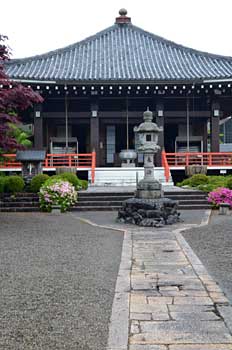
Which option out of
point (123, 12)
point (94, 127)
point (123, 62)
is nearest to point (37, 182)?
point (94, 127)

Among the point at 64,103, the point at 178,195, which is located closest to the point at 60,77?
the point at 64,103

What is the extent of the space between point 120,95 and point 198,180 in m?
6.61

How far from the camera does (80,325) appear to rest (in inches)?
167

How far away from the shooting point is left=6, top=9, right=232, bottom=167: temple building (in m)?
22.4

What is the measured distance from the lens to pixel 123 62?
86.3 ft

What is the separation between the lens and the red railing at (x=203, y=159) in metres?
23.0

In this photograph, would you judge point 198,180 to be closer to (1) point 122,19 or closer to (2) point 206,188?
(2) point 206,188

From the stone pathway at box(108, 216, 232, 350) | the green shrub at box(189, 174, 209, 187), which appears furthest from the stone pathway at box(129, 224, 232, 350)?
the green shrub at box(189, 174, 209, 187)

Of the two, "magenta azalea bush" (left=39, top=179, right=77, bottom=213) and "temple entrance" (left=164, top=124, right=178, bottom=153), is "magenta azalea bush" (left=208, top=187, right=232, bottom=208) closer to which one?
"magenta azalea bush" (left=39, top=179, right=77, bottom=213)

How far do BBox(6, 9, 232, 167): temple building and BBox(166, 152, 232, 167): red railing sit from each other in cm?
58

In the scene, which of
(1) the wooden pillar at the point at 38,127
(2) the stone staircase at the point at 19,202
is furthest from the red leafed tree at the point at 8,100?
(1) the wooden pillar at the point at 38,127

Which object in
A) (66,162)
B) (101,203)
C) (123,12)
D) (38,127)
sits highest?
(123,12)

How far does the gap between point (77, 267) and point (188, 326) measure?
9.49 ft

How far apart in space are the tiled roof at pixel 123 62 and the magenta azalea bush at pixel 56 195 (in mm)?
8117
